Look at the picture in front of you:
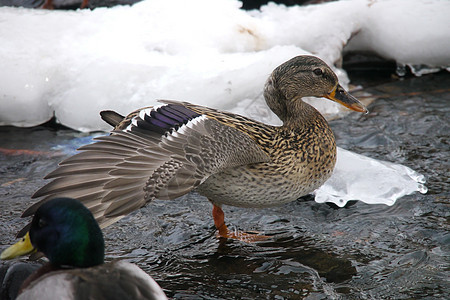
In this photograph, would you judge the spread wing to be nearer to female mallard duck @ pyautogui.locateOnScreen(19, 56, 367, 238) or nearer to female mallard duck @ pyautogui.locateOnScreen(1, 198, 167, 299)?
female mallard duck @ pyautogui.locateOnScreen(19, 56, 367, 238)

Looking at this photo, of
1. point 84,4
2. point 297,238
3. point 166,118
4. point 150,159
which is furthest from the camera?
point 84,4

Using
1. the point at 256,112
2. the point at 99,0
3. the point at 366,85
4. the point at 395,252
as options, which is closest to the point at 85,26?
the point at 99,0

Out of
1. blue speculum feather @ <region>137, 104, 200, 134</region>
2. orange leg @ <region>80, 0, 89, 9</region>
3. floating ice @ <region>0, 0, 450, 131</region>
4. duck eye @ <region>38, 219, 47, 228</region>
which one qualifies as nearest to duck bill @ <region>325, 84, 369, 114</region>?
blue speculum feather @ <region>137, 104, 200, 134</region>

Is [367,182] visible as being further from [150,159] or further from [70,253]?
[70,253]

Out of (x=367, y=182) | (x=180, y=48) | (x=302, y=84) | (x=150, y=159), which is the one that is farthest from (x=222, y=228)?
(x=180, y=48)

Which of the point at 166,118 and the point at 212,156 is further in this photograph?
the point at 166,118

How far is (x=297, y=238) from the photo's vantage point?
3.92 metres

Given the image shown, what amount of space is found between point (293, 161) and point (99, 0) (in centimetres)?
398

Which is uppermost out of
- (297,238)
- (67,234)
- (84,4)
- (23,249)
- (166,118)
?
(84,4)

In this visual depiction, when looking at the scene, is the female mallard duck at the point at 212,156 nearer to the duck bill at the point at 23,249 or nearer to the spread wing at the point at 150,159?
the spread wing at the point at 150,159

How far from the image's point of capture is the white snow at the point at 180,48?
17.9ft

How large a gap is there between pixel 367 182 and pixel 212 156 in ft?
5.15

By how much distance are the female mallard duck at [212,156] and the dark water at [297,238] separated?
0.94 ft

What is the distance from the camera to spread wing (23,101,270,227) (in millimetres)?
3041
